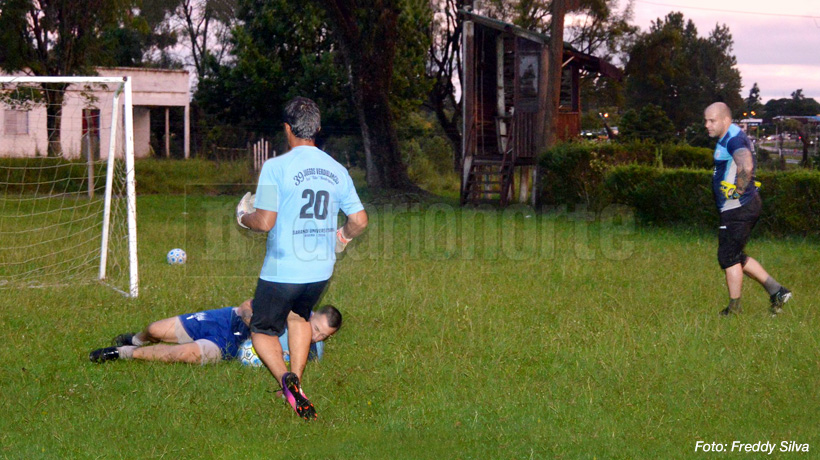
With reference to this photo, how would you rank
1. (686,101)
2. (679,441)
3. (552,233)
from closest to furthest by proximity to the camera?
(679,441) < (552,233) < (686,101)

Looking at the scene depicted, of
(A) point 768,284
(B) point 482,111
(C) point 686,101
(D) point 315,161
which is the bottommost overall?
(A) point 768,284

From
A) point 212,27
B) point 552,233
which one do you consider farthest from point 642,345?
point 212,27

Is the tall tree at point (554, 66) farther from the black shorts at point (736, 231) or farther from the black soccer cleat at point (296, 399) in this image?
the black soccer cleat at point (296, 399)

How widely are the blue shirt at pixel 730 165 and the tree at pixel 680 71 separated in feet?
142

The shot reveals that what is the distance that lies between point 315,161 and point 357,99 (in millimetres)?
21484

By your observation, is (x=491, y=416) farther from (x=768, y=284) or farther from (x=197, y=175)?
(x=197, y=175)

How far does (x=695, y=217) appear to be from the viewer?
15.6 m

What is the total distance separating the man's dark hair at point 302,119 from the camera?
4.98 m

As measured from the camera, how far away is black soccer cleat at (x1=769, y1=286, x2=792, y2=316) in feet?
25.5

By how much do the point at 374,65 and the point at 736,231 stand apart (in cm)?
1879

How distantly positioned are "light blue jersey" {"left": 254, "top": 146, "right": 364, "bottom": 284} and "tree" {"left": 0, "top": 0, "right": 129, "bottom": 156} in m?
19.6

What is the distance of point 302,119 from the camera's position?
4.98 metres

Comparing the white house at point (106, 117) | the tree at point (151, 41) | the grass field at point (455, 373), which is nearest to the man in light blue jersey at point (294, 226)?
the grass field at point (455, 373)

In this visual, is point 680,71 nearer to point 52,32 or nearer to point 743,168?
point 52,32
